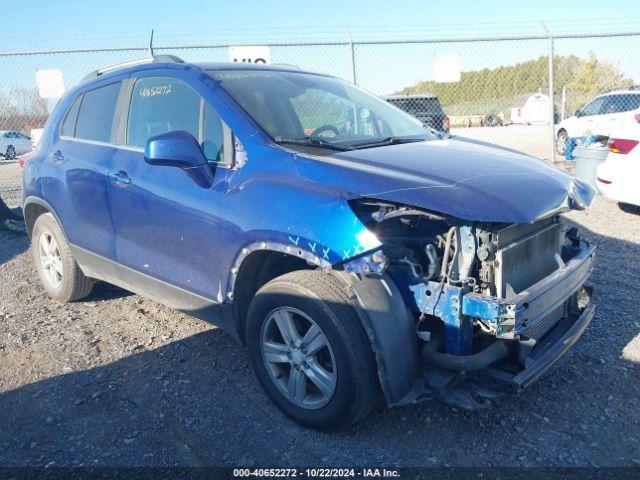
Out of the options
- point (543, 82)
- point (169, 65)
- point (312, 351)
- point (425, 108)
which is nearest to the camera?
point (312, 351)

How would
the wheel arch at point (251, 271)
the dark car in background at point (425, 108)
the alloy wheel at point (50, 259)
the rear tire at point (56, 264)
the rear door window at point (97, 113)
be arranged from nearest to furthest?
the wheel arch at point (251, 271) → the rear door window at point (97, 113) → the rear tire at point (56, 264) → the alloy wheel at point (50, 259) → the dark car in background at point (425, 108)

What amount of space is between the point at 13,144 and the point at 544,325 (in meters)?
25.8

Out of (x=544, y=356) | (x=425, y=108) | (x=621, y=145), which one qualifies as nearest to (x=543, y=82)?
(x=425, y=108)

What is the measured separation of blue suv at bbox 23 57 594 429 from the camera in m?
2.58

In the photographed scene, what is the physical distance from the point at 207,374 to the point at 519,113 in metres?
40.4

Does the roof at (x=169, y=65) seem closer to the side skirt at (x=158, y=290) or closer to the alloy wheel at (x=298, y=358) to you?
the side skirt at (x=158, y=290)

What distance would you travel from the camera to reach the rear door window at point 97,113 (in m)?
4.11

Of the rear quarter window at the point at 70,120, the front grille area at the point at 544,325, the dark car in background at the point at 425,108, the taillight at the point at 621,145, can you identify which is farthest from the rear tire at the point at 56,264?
the dark car in background at the point at 425,108

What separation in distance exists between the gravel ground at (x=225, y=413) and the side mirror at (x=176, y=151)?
1348 millimetres

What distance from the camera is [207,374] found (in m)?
3.58

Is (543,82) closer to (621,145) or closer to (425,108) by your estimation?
(425,108)

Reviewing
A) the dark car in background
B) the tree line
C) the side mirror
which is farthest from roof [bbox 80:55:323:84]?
the tree line

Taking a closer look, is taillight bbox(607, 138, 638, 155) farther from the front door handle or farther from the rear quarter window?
the rear quarter window

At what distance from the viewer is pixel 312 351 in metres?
2.81
